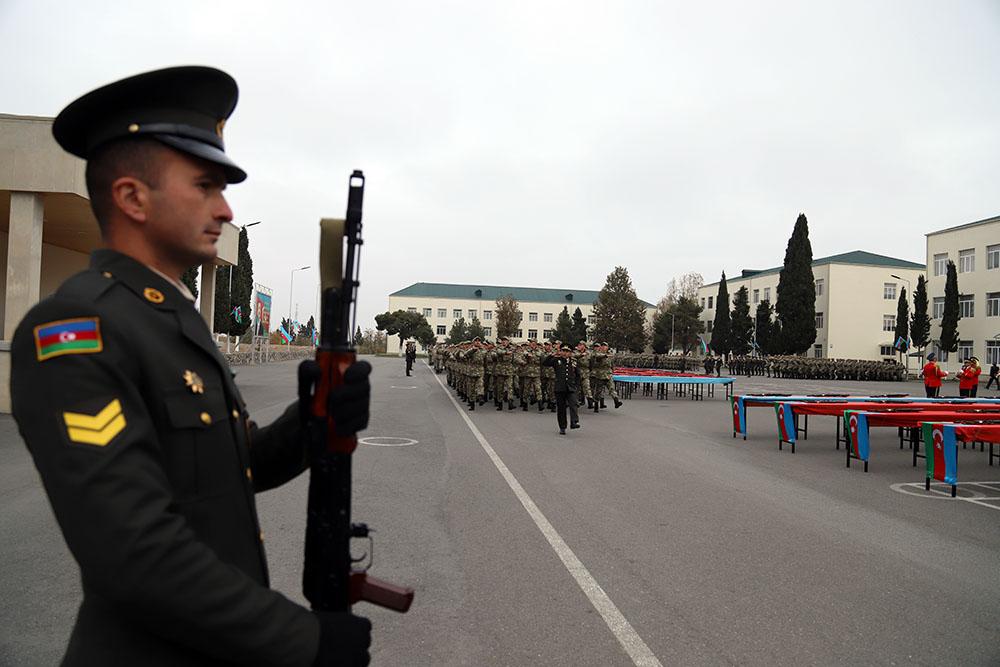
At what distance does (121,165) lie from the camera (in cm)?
151

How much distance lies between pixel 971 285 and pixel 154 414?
227 feet

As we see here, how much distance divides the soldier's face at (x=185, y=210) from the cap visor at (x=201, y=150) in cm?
2

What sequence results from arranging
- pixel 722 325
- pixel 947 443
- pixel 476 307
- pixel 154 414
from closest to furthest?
pixel 154 414
pixel 947 443
pixel 722 325
pixel 476 307

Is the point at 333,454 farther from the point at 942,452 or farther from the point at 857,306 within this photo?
the point at 857,306

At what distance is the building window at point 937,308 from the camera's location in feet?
201

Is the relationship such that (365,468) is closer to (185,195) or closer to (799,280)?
(185,195)

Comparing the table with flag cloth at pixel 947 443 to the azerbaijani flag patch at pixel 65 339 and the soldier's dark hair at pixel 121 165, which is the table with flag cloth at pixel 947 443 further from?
the azerbaijani flag patch at pixel 65 339

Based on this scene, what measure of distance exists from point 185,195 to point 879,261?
89.2 metres

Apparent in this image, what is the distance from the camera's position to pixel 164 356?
4.72 feet

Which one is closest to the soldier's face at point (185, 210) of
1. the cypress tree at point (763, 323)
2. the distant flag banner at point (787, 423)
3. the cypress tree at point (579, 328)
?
the distant flag banner at point (787, 423)

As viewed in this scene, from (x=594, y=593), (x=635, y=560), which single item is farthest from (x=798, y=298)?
(x=594, y=593)

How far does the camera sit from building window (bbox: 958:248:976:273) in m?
58.2

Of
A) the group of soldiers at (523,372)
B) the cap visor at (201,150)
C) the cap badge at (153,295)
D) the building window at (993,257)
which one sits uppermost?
the building window at (993,257)

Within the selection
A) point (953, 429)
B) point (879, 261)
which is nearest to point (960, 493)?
point (953, 429)
